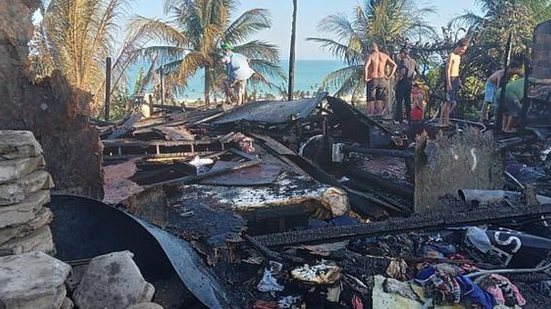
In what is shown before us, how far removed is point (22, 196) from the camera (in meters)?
2.67

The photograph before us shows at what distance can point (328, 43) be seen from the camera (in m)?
19.3

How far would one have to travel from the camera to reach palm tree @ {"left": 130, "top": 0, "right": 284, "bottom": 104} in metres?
18.8

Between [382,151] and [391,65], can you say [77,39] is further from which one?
[382,151]

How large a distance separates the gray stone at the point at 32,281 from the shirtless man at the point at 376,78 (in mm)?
9792

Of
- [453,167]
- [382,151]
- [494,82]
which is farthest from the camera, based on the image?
[494,82]

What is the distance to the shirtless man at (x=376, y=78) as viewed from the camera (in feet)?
37.1

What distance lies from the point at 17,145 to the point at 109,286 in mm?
918

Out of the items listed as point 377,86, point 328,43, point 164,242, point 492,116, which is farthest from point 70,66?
point 164,242

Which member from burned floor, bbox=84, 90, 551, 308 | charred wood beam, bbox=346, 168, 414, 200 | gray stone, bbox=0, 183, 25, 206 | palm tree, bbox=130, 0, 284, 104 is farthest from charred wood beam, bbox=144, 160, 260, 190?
palm tree, bbox=130, 0, 284, 104

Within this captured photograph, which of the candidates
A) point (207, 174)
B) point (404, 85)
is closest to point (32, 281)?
point (207, 174)

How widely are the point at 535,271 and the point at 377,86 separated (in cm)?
802

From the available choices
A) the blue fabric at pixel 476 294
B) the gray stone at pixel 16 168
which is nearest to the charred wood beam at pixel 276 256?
the blue fabric at pixel 476 294

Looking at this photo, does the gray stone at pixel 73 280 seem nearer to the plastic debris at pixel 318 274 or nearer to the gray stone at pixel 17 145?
the gray stone at pixel 17 145

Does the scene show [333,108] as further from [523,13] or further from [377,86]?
[523,13]
